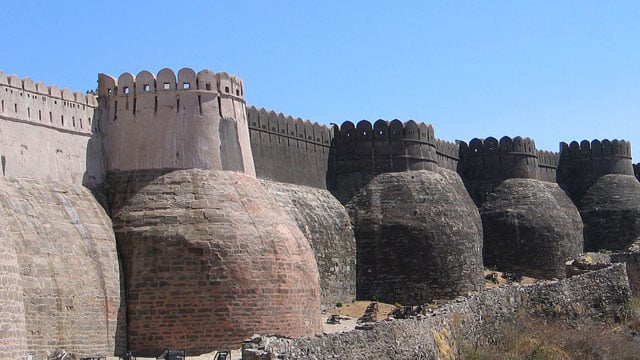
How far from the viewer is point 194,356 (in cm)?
1853

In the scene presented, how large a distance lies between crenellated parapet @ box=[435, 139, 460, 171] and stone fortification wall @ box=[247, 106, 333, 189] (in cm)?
551

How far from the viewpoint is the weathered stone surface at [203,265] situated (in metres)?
18.7

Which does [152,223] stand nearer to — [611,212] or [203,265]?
[203,265]

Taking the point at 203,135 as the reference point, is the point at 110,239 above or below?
below

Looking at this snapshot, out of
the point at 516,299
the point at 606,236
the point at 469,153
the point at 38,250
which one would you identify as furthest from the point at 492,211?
the point at 38,250

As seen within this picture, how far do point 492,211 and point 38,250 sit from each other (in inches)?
856

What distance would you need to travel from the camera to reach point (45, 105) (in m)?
19.7

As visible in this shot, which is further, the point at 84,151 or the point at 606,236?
the point at 606,236

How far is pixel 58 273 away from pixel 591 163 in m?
27.6

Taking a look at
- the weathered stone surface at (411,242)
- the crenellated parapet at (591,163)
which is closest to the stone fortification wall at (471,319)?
the weathered stone surface at (411,242)

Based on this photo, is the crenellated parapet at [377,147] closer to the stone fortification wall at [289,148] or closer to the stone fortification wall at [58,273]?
the stone fortification wall at [289,148]

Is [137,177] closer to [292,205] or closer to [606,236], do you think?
[292,205]

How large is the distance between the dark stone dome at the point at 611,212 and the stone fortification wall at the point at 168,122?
21476 mm

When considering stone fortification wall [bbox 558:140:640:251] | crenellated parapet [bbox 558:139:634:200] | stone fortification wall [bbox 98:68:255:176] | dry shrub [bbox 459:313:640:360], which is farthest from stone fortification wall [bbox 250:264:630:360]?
crenellated parapet [bbox 558:139:634:200]
